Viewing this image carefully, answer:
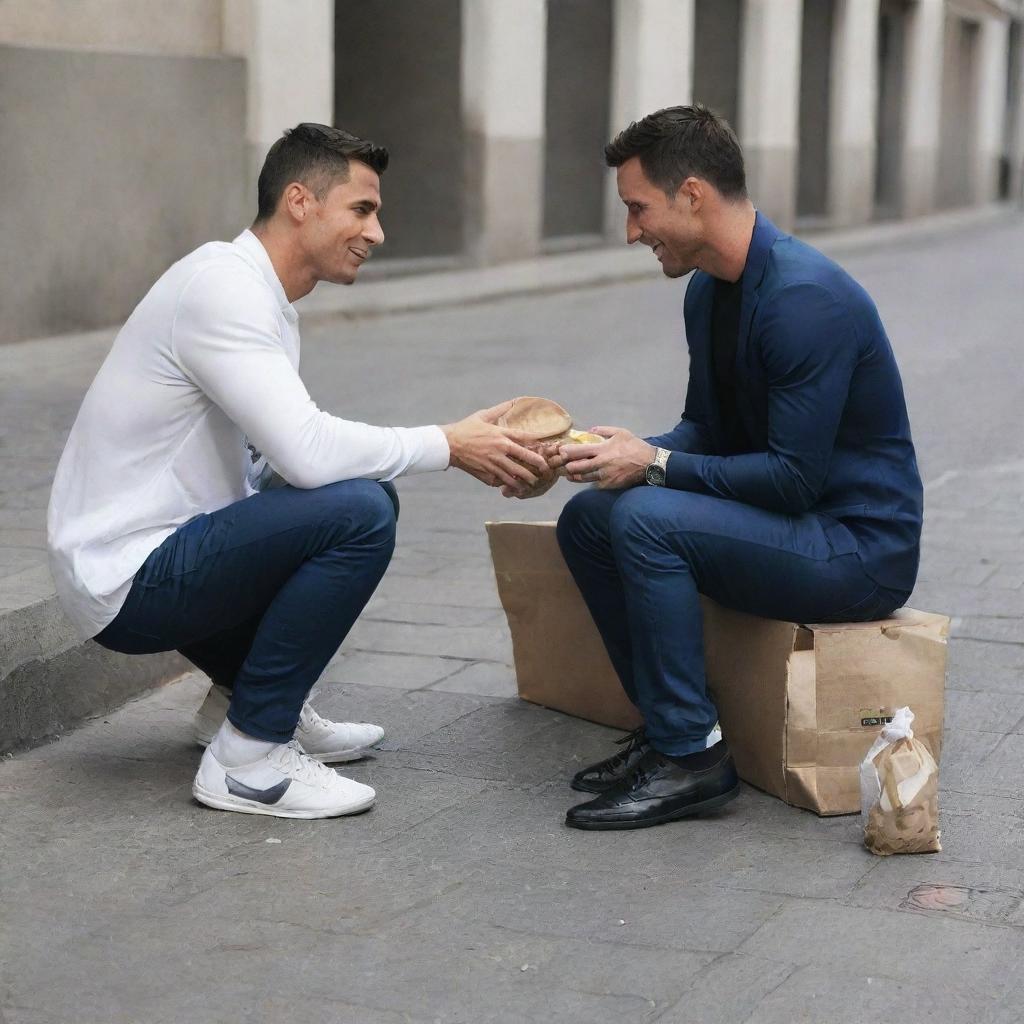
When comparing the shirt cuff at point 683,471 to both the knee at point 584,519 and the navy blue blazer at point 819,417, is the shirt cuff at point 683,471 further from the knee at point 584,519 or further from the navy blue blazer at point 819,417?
the knee at point 584,519

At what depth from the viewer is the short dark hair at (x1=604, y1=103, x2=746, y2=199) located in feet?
12.4

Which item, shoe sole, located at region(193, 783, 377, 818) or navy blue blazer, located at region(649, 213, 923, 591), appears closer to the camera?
navy blue blazer, located at region(649, 213, 923, 591)

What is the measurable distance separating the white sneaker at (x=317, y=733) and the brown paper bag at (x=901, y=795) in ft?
3.92

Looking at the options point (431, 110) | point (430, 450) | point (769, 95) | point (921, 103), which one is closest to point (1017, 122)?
point (921, 103)

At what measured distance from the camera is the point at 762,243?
378 centimetres

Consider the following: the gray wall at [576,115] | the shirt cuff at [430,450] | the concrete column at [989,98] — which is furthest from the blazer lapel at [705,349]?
the concrete column at [989,98]

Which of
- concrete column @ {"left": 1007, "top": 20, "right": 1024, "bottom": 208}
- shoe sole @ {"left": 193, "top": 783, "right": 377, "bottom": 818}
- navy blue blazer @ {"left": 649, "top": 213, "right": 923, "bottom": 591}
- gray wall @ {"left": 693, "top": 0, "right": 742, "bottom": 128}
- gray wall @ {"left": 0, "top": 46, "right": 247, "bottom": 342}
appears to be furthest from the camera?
concrete column @ {"left": 1007, "top": 20, "right": 1024, "bottom": 208}

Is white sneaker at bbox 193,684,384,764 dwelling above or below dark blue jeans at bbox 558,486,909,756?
below

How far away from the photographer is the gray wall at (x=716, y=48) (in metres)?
23.0

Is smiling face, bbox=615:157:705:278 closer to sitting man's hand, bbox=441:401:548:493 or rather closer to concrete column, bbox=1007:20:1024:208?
sitting man's hand, bbox=441:401:548:493

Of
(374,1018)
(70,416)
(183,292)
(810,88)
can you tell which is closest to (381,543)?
(183,292)

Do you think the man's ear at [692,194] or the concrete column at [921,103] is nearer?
the man's ear at [692,194]

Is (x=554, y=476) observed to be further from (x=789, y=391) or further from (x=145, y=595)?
(x=145, y=595)

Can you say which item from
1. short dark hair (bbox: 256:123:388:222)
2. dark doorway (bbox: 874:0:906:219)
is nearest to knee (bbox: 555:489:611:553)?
short dark hair (bbox: 256:123:388:222)
